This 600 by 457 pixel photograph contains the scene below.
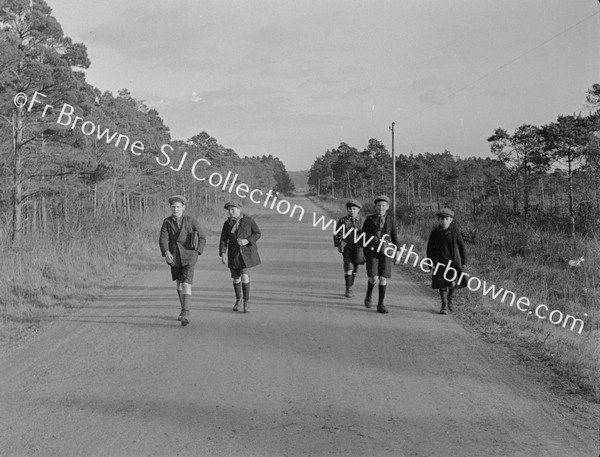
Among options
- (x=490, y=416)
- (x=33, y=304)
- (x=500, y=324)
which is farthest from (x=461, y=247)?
(x=33, y=304)

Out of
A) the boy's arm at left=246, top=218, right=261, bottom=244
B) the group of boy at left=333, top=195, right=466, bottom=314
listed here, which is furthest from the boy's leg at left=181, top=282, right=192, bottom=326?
the group of boy at left=333, top=195, right=466, bottom=314

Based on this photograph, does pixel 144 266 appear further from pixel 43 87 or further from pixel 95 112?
pixel 95 112

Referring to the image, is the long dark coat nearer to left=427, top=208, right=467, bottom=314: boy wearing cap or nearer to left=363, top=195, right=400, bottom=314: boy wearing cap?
left=427, top=208, right=467, bottom=314: boy wearing cap

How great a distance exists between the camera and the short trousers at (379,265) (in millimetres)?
7715

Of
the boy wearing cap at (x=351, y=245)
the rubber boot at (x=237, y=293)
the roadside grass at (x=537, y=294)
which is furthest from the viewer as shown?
the boy wearing cap at (x=351, y=245)

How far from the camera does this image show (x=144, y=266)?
39.9ft

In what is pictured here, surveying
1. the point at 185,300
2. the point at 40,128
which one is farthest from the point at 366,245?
the point at 40,128

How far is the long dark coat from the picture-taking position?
7.75m

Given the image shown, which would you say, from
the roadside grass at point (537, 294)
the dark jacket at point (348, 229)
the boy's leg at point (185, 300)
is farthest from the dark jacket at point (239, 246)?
the roadside grass at point (537, 294)

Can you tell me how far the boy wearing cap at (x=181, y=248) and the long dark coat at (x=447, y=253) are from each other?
3.77 m

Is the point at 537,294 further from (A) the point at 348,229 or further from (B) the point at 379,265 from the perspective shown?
(A) the point at 348,229

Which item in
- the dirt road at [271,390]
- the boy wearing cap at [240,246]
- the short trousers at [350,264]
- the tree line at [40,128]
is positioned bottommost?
the dirt road at [271,390]

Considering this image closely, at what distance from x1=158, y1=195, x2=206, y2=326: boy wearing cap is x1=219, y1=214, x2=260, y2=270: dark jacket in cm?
62

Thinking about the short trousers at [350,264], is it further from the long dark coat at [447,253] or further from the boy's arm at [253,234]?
the boy's arm at [253,234]
